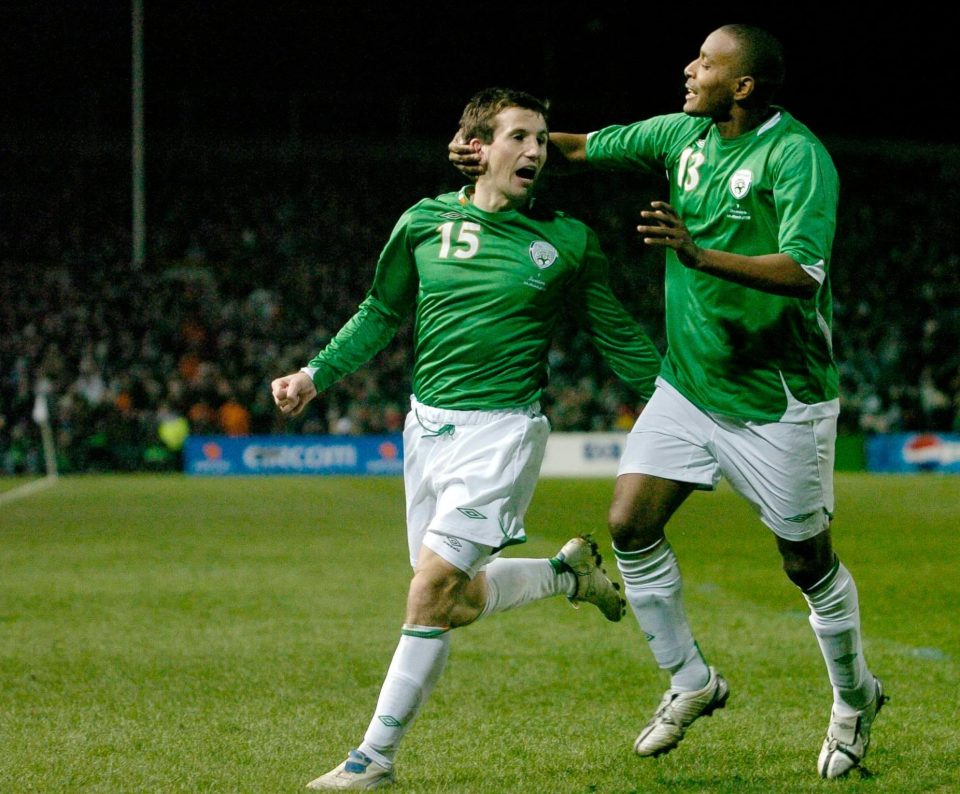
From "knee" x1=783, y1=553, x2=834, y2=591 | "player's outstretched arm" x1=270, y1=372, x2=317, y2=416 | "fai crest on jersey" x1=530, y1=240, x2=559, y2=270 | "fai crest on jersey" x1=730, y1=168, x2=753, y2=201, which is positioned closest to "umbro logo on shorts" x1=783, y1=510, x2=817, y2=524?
"knee" x1=783, y1=553, x2=834, y2=591

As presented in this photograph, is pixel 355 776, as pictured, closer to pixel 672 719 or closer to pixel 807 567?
pixel 672 719

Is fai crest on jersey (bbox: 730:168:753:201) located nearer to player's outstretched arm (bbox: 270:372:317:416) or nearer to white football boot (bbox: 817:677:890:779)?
player's outstretched arm (bbox: 270:372:317:416)

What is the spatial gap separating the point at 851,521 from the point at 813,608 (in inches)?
458

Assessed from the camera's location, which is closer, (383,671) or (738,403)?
(738,403)

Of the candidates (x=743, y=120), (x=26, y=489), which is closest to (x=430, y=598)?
(x=743, y=120)

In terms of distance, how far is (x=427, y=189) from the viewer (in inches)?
1443

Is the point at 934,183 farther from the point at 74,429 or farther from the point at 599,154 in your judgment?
the point at 599,154

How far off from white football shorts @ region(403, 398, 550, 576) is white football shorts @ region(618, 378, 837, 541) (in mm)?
411

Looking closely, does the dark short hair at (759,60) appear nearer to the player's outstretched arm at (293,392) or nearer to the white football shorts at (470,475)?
the white football shorts at (470,475)

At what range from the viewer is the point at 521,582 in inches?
218

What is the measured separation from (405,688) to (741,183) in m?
2.09

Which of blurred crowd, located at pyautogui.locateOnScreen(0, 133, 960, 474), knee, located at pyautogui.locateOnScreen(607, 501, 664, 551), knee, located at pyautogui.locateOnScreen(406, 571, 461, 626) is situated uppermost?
knee, located at pyautogui.locateOnScreen(607, 501, 664, 551)

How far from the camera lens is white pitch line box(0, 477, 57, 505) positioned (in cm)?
2002

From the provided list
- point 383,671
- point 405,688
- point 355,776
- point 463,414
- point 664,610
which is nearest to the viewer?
point 355,776
